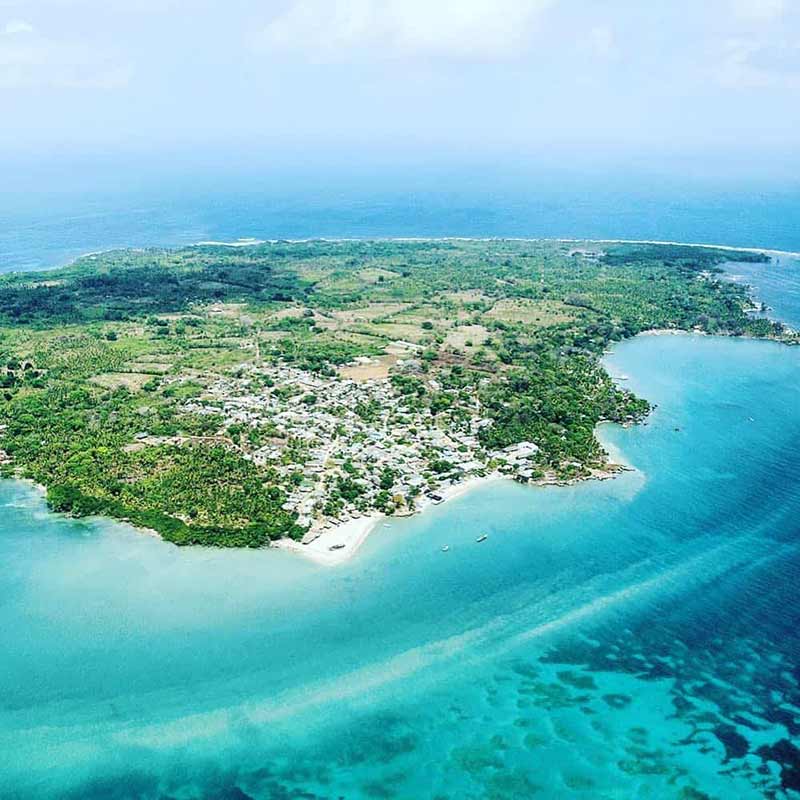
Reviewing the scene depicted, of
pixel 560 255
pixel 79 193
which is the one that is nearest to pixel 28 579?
pixel 560 255

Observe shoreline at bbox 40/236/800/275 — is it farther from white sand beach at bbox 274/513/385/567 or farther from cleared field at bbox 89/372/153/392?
white sand beach at bbox 274/513/385/567

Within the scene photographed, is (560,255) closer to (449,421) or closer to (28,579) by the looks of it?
(449,421)

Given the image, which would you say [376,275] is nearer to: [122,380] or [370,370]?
[370,370]

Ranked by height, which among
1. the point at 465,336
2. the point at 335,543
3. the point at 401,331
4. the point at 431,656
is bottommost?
the point at 431,656

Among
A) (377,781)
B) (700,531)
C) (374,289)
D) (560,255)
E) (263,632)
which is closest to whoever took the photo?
(377,781)

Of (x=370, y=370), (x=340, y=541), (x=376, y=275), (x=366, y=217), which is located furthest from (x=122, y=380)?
(x=366, y=217)

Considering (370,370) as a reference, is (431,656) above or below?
below
